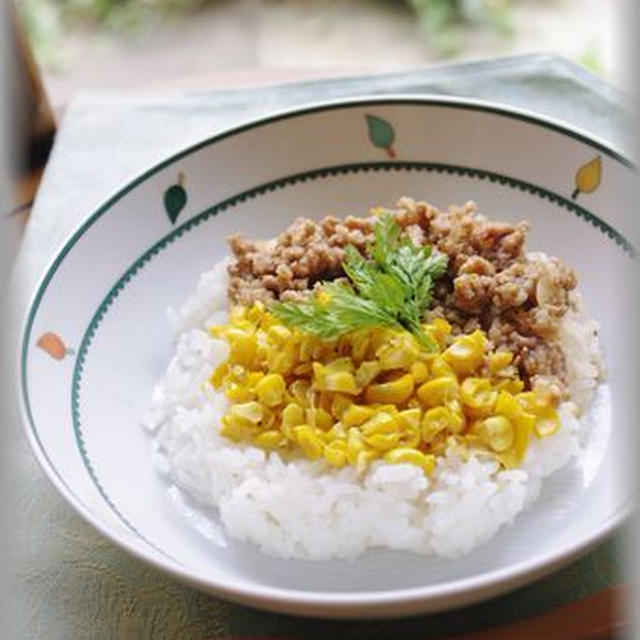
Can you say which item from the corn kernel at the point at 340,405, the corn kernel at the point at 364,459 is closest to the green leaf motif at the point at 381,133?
the corn kernel at the point at 340,405

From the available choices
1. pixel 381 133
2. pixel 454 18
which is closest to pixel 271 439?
pixel 381 133

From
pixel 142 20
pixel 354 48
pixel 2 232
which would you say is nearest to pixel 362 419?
pixel 2 232

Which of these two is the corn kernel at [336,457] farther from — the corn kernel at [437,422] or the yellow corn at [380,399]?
the corn kernel at [437,422]

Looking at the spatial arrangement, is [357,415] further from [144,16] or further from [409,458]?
[144,16]

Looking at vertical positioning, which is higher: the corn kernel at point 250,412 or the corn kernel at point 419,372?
the corn kernel at point 419,372

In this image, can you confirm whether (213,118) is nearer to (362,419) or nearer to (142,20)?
(362,419)
